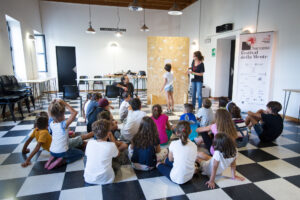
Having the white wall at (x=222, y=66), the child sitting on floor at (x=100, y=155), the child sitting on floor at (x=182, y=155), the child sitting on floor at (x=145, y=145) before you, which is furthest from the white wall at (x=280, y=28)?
the child sitting on floor at (x=100, y=155)

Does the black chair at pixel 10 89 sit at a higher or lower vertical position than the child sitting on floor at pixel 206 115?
higher

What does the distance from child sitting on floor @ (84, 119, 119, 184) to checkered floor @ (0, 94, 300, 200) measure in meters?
0.11

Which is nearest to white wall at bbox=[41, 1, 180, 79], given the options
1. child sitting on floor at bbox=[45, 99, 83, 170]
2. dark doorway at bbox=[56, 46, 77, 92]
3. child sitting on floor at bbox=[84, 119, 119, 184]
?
dark doorway at bbox=[56, 46, 77, 92]

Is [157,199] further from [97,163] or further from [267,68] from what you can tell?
[267,68]

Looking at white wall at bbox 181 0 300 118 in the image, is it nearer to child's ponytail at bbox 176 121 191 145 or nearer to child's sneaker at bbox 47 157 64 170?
child's ponytail at bbox 176 121 191 145

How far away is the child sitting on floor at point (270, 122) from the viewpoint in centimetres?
→ 301

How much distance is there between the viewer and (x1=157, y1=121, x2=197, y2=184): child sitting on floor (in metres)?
1.92

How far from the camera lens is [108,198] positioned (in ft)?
5.98

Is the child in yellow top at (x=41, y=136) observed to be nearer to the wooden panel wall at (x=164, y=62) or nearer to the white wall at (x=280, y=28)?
the wooden panel wall at (x=164, y=62)

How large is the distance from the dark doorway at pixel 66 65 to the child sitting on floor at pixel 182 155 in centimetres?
858

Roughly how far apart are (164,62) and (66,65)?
558 cm

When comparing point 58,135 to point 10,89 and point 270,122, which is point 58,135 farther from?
point 10,89

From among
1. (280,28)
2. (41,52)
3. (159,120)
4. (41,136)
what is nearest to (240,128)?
(159,120)

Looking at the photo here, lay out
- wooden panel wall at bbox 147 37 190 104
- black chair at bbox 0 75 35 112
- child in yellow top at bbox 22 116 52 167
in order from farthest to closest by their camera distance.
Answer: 1. wooden panel wall at bbox 147 37 190 104
2. black chair at bbox 0 75 35 112
3. child in yellow top at bbox 22 116 52 167
